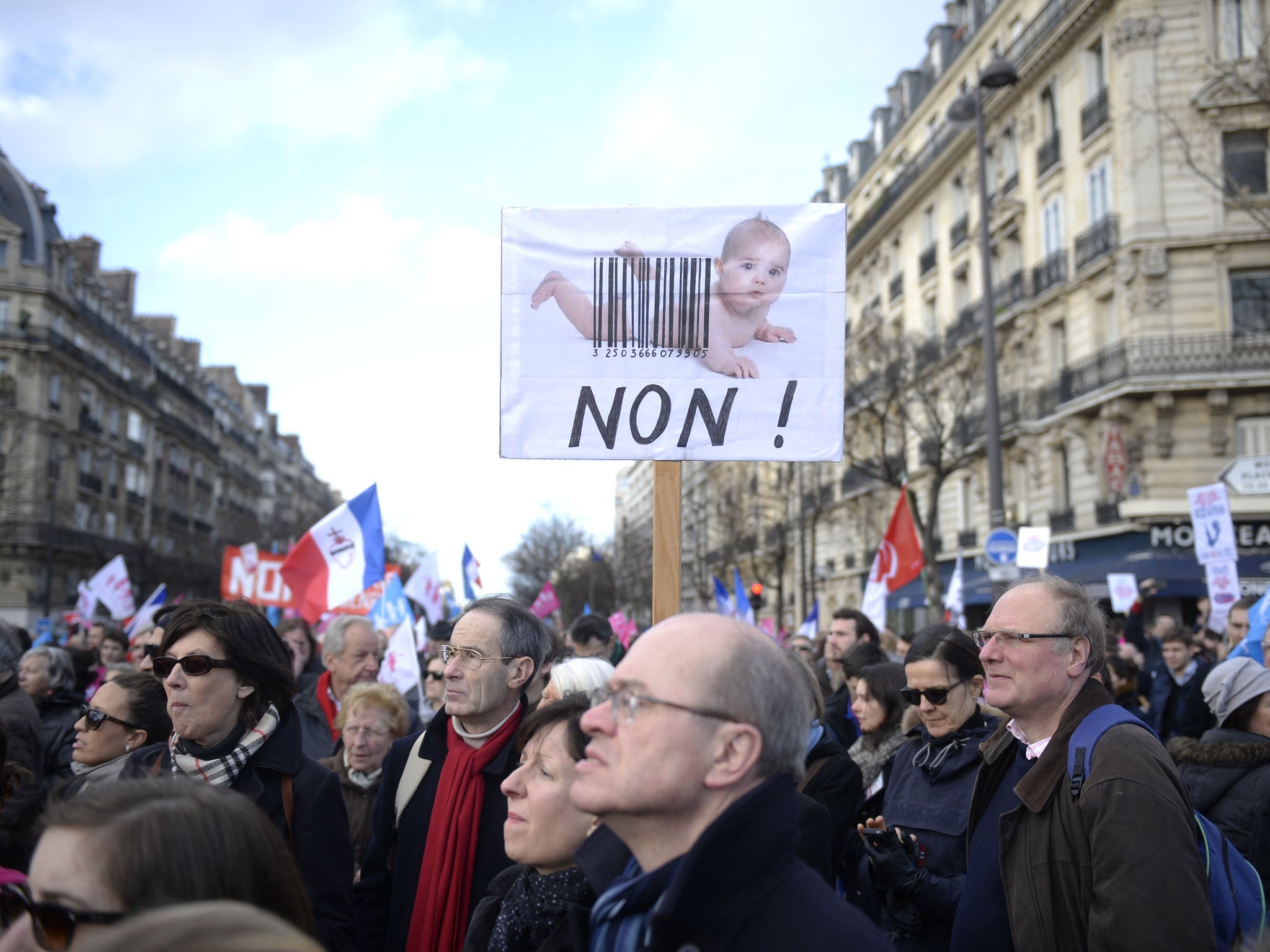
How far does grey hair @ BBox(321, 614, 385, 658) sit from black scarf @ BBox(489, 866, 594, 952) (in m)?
3.90

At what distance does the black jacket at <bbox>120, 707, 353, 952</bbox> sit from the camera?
9.81 ft

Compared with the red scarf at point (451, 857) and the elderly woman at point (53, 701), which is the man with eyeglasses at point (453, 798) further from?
the elderly woman at point (53, 701)

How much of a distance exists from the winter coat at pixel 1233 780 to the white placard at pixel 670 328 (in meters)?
2.11

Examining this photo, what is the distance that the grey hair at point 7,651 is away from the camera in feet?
15.4

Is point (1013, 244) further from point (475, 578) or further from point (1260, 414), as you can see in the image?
point (475, 578)

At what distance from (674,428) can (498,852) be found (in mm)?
1642

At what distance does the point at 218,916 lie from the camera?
1.28 metres

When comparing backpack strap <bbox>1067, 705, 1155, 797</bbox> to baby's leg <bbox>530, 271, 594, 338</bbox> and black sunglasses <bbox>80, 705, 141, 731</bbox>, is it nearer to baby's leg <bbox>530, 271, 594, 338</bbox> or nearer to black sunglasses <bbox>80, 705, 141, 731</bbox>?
baby's leg <bbox>530, 271, 594, 338</bbox>

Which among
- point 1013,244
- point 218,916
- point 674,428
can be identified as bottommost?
point 218,916

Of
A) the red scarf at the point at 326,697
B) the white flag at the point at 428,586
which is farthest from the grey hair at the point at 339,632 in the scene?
the white flag at the point at 428,586

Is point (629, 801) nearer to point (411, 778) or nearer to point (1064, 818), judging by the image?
point (1064, 818)

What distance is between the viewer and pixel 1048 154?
96.9 feet

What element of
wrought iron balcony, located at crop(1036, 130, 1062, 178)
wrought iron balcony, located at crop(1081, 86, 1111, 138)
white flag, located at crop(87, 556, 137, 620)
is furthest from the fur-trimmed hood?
wrought iron balcony, located at crop(1036, 130, 1062, 178)

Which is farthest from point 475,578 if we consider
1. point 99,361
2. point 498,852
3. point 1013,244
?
point 99,361
